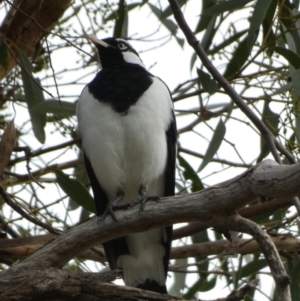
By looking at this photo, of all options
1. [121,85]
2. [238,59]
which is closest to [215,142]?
[238,59]

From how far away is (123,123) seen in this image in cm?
320

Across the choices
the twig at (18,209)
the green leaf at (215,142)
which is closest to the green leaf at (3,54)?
the twig at (18,209)

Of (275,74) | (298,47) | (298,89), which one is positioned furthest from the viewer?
(275,74)

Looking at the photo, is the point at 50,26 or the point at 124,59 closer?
the point at 50,26

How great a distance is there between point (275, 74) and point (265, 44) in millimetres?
555

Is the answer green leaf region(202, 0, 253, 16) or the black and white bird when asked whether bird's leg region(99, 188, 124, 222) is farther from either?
green leaf region(202, 0, 253, 16)

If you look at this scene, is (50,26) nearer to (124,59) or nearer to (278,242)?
(124,59)

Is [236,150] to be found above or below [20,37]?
below

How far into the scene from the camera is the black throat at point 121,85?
127 inches

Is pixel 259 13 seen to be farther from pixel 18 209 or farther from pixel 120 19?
pixel 18 209

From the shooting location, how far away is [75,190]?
11.1ft

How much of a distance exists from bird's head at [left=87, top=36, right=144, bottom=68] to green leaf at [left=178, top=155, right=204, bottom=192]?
577mm

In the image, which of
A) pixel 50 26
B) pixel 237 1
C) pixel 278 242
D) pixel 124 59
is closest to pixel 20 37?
pixel 50 26

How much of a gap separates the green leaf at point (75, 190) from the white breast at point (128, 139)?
10 centimetres
